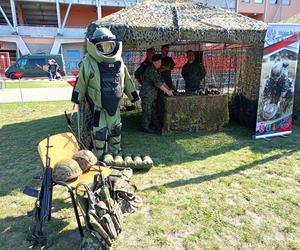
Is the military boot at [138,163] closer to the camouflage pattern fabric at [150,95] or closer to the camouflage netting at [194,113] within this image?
the camouflage netting at [194,113]

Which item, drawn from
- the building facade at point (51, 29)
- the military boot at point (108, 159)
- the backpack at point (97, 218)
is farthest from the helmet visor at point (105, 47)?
the building facade at point (51, 29)

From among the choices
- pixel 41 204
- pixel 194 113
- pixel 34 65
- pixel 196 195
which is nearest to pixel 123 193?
pixel 41 204

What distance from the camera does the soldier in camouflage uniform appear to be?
20.0 feet

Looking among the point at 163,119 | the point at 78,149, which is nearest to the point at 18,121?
the point at 163,119

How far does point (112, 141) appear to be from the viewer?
4.74 meters

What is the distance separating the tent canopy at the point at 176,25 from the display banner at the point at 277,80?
29 cm

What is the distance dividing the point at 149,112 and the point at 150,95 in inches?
15.0

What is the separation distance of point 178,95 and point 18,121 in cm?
435

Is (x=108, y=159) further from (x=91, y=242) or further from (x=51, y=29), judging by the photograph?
(x=51, y=29)

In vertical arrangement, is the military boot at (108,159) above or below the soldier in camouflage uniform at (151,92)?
below

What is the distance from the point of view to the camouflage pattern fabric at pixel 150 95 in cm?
610

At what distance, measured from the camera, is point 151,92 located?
6.36m

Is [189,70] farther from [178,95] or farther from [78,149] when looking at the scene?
[78,149]

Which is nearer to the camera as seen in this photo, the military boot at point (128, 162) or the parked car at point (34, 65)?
the military boot at point (128, 162)
